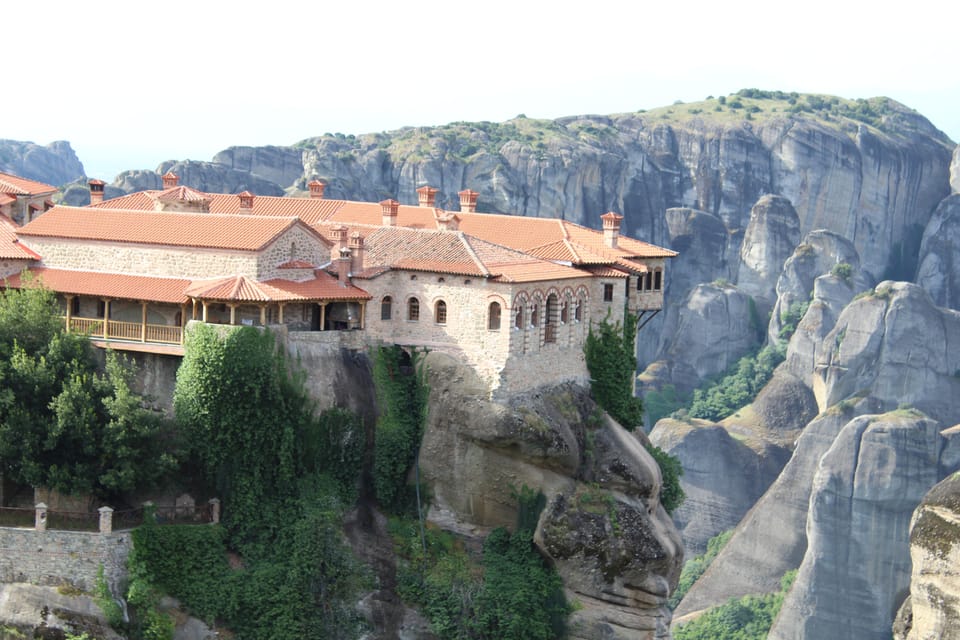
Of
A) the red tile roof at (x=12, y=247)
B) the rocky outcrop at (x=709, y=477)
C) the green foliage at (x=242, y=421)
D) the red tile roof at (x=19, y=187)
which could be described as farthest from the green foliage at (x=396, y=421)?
the rocky outcrop at (x=709, y=477)

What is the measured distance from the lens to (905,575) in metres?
97.9

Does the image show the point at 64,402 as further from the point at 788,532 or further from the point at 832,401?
the point at 832,401

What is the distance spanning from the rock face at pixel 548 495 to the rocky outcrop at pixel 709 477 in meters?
61.6


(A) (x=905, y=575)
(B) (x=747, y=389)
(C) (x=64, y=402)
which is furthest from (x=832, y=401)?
(C) (x=64, y=402)

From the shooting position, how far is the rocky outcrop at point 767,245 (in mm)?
151125

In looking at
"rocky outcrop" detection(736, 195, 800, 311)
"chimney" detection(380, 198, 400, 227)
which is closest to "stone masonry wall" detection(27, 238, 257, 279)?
"chimney" detection(380, 198, 400, 227)

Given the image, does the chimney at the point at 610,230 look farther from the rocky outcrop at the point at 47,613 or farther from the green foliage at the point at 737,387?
the green foliage at the point at 737,387

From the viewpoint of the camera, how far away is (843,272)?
13738 centimetres

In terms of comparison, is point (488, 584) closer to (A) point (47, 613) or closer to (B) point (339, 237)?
(B) point (339, 237)

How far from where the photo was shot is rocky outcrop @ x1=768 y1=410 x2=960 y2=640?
98.1 meters

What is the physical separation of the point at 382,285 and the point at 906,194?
127022 mm

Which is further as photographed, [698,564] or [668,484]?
[698,564]

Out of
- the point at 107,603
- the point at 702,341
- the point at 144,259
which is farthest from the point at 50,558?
the point at 702,341

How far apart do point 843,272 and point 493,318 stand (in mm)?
91983
